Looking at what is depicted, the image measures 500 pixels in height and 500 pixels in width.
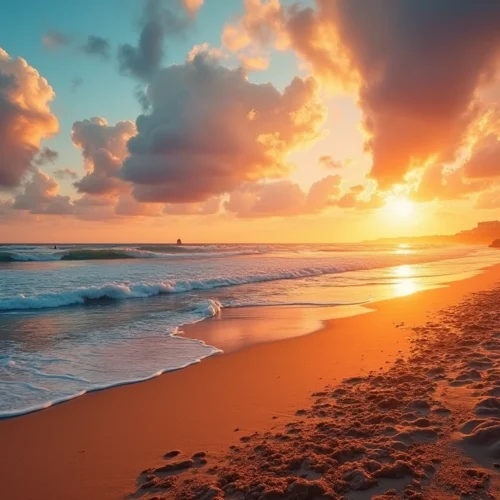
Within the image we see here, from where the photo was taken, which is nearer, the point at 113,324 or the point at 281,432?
the point at 281,432

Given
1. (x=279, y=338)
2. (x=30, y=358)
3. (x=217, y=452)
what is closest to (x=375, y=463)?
(x=217, y=452)

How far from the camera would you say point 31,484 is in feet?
12.1

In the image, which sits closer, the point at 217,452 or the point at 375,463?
the point at 375,463

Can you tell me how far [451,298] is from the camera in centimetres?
1530

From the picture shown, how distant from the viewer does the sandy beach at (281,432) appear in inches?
135

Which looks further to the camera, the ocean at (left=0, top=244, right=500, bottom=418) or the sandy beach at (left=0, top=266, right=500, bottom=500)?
the ocean at (left=0, top=244, right=500, bottom=418)

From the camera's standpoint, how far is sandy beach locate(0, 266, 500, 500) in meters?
3.43

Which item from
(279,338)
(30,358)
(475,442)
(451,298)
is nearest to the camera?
(475,442)

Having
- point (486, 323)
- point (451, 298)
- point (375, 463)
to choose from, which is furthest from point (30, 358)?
point (451, 298)

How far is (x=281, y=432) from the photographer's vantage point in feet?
14.6

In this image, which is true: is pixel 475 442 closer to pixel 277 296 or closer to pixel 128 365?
pixel 128 365

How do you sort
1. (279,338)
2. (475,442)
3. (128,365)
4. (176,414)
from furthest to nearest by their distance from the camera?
(279,338) → (128,365) → (176,414) → (475,442)

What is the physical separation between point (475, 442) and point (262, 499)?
83.4 inches

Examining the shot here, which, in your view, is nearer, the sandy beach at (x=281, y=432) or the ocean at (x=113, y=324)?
the sandy beach at (x=281, y=432)
